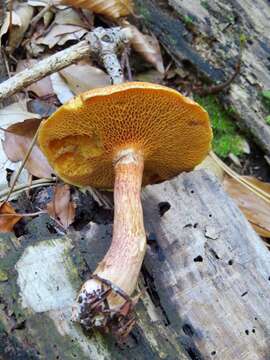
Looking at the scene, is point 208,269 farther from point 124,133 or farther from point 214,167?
point 214,167

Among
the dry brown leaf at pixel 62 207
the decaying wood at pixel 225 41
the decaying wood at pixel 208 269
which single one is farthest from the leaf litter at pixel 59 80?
the decaying wood at pixel 208 269

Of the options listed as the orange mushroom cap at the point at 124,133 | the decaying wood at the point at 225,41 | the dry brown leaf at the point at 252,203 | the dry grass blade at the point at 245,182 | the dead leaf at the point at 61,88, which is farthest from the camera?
the decaying wood at the point at 225,41

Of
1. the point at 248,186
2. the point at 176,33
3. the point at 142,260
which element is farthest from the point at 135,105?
the point at 176,33

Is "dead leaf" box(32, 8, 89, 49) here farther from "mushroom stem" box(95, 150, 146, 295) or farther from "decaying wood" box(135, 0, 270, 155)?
"mushroom stem" box(95, 150, 146, 295)

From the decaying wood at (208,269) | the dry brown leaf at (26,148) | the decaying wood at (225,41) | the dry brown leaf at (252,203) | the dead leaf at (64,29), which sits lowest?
the dry brown leaf at (26,148)

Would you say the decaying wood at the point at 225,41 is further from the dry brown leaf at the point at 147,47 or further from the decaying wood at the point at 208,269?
the decaying wood at the point at 208,269

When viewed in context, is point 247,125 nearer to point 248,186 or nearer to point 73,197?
point 248,186
